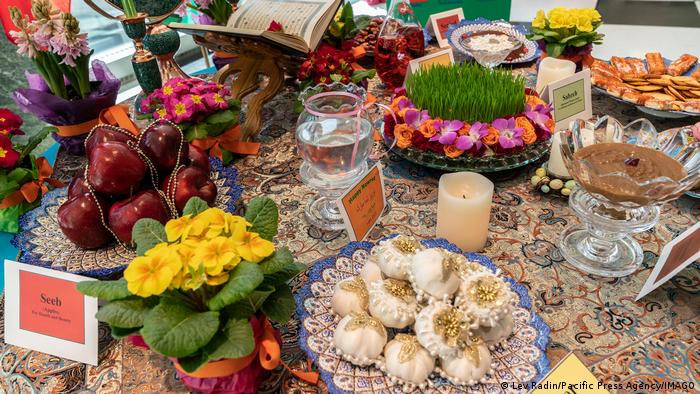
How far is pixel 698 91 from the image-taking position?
1.09m

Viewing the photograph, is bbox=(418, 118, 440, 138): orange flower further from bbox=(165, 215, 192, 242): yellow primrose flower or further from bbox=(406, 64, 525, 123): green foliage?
bbox=(165, 215, 192, 242): yellow primrose flower

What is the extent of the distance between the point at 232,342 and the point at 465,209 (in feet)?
1.37

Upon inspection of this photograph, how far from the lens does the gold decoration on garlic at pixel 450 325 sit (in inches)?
20.8

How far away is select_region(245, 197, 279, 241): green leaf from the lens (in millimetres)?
611

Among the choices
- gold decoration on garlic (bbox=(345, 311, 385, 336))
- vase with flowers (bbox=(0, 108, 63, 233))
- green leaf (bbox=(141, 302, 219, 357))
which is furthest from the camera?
vase with flowers (bbox=(0, 108, 63, 233))

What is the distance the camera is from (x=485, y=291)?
1.83ft

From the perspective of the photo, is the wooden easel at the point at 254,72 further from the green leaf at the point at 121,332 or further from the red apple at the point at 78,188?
the green leaf at the point at 121,332

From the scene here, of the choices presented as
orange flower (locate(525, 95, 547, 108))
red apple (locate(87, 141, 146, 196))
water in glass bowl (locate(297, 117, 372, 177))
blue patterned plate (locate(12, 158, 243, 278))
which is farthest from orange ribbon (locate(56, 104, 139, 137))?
orange flower (locate(525, 95, 547, 108))

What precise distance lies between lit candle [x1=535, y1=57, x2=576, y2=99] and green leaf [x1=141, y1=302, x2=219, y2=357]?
99 centimetres

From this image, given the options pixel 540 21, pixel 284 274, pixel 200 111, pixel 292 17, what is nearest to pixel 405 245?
pixel 284 274

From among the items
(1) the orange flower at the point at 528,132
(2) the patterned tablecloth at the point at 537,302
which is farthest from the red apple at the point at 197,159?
(1) the orange flower at the point at 528,132

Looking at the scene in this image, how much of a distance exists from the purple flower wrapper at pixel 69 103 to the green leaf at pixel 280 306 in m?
0.75

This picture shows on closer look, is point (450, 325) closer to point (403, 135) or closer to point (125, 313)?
point (125, 313)

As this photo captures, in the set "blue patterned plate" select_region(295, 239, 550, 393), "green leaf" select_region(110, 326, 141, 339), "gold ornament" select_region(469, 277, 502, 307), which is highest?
"green leaf" select_region(110, 326, 141, 339)
